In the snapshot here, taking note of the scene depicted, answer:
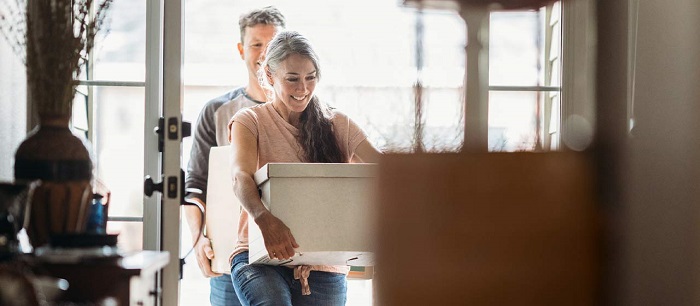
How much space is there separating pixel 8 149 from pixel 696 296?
1.58 meters

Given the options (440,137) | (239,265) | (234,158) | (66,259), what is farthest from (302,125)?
(66,259)

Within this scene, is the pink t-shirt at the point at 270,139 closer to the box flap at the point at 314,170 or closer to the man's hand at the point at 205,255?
the box flap at the point at 314,170

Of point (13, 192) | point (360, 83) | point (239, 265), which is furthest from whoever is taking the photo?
point (360, 83)

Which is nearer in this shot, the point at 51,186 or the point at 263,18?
the point at 51,186

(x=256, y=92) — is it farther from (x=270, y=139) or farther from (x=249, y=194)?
(x=249, y=194)

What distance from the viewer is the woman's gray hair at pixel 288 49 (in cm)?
248

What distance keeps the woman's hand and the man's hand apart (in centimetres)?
84

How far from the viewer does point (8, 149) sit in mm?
2166

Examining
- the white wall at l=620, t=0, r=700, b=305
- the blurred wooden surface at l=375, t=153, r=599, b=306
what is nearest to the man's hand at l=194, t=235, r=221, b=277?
the blurred wooden surface at l=375, t=153, r=599, b=306

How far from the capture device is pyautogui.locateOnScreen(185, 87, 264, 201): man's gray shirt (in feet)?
10.0

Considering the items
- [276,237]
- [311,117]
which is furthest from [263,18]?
[276,237]

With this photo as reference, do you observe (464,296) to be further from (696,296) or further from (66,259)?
(66,259)

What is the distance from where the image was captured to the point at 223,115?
10.0 feet

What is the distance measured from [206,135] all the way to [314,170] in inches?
41.0
